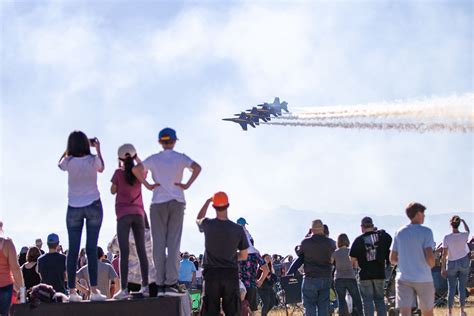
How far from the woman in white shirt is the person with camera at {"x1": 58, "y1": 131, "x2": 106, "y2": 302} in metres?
7.54

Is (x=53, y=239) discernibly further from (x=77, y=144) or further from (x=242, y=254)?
(x=242, y=254)

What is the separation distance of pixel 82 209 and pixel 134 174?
696mm

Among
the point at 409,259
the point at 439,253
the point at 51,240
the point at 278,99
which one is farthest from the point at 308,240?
the point at 278,99

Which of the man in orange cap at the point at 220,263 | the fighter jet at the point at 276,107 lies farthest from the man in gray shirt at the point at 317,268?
the fighter jet at the point at 276,107

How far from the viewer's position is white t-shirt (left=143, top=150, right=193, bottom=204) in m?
9.94

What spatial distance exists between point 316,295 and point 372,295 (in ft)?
2.83

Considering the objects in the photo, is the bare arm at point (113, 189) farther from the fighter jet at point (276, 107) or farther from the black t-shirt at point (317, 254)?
the fighter jet at point (276, 107)

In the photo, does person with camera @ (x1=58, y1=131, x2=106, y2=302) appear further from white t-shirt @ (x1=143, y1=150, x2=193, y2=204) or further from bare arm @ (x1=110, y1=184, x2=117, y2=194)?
white t-shirt @ (x1=143, y1=150, x2=193, y2=204)

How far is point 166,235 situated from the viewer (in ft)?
32.8

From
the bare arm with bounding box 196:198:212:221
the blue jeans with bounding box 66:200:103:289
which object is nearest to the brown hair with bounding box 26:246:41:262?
the blue jeans with bounding box 66:200:103:289

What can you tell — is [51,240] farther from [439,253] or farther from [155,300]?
[439,253]

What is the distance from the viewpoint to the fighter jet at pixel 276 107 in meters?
52.0

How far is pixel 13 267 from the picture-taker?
35.4 feet

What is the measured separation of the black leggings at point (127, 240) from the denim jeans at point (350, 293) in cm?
517
